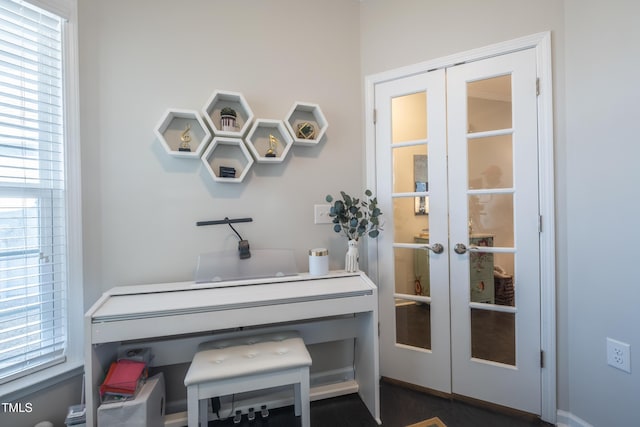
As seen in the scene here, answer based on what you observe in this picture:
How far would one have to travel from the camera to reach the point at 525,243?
5.14ft

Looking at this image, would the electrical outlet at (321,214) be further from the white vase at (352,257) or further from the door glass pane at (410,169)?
the door glass pane at (410,169)

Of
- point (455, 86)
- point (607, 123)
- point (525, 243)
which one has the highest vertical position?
point (455, 86)

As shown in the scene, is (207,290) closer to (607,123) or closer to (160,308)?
(160,308)

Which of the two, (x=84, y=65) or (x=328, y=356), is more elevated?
(x=84, y=65)

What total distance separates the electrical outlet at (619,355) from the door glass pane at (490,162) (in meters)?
0.92

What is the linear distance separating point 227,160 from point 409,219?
52.0 inches

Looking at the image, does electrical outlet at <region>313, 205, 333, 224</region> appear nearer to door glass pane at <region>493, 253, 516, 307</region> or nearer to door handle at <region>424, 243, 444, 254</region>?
door handle at <region>424, 243, 444, 254</region>

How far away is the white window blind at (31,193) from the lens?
1.28 m

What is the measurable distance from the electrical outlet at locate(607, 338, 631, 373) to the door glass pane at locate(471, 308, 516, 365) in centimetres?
40

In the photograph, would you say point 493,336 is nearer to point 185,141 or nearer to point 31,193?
point 185,141

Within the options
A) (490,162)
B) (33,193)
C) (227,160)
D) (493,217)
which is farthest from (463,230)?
(33,193)

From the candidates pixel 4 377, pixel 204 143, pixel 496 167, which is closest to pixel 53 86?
pixel 204 143

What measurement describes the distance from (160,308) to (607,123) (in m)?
2.38

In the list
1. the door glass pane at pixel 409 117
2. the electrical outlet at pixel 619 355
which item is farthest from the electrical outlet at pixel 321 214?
the electrical outlet at pixel 619 355
